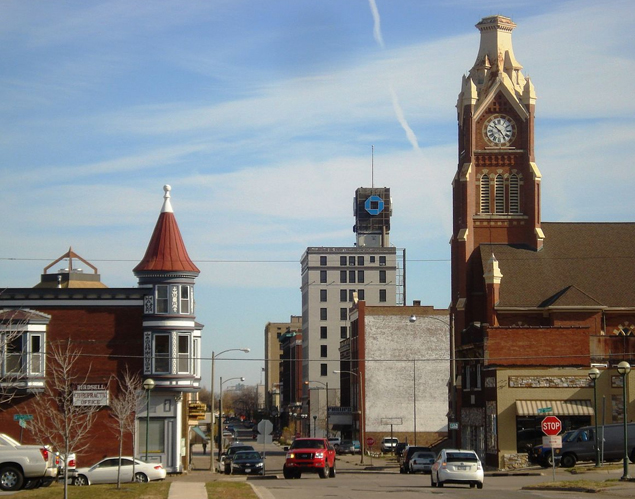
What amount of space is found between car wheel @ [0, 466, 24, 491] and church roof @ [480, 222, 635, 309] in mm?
40850

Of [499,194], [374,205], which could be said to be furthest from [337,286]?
[499,194]

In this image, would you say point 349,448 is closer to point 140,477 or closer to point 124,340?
point 124,340

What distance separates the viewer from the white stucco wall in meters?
98.9

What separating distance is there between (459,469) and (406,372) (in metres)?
66.1

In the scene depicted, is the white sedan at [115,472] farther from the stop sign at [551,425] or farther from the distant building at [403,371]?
the distant building at [403,371]

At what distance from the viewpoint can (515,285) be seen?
65.9m

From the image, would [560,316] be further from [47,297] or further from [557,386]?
[47,297]

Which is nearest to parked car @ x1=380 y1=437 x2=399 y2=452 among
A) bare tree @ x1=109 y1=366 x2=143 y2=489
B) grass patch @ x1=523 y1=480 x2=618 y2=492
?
bare tree @ x1=109 y1=366 x2=143 y2=489

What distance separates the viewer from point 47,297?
2055 inches

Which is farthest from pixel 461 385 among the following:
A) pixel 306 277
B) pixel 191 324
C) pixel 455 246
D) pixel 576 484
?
pixel 306 277

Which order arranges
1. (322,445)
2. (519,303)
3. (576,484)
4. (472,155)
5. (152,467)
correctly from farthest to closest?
(472,155) → (519,303) → (322,445) → (152,467) → (576,484)

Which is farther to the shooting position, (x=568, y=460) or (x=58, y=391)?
(x=58, y=391)

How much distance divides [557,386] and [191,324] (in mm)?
20137

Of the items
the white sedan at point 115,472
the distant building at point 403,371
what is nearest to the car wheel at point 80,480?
the white sedan at point 115,472
